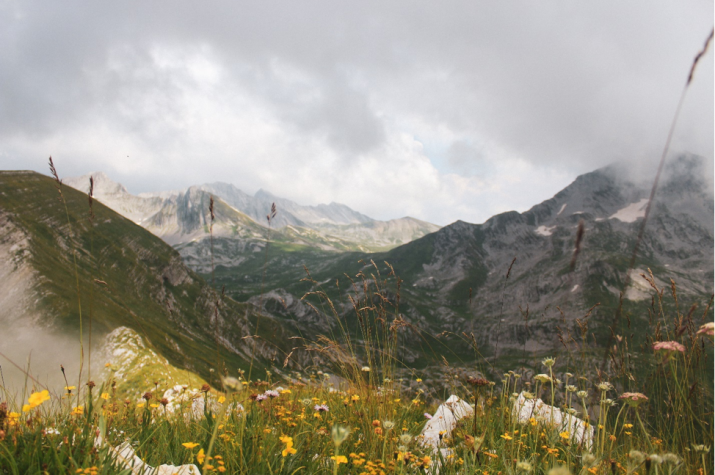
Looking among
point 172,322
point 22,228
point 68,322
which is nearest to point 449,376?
point 68,322

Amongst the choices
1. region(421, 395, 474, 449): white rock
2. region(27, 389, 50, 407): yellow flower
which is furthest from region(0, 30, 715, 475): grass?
region(421, 395, 474, 449): white rock

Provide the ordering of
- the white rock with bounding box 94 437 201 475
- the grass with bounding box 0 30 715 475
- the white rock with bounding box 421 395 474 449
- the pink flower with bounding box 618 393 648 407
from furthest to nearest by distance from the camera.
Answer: the white rock with bounding box 421 395 474 449
the pink flower with bounding box 618 393 648 407
the white rock with bounding box 94 437 201 475
the grass with bounding box 0 30 715 475

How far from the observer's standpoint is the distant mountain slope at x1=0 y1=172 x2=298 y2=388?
32562 millimetres

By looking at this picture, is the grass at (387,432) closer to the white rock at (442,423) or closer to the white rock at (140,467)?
the white rock at (140,467)

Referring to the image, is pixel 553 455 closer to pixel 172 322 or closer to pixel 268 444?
pixel 268 444

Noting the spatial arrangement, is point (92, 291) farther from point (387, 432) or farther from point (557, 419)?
point (557, 419)

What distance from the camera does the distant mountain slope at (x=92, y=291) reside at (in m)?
32.6

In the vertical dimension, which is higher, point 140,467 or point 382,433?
point 382,433

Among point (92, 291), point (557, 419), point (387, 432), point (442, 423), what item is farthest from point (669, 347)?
point (92, 291)

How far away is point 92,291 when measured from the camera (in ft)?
14.9

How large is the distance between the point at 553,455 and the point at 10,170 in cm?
15967

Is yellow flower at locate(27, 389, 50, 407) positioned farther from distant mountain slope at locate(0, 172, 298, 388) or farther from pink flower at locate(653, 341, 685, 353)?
pink flower at locate(653, 341, 685, 353)

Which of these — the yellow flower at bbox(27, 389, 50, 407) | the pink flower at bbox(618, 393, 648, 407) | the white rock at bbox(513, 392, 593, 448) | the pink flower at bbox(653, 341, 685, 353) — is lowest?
the white rock at bbox(513, 392, 593, 448)

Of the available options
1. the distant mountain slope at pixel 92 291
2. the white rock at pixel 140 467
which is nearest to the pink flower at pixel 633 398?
the distant mountain slope at pixel 92 291
